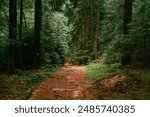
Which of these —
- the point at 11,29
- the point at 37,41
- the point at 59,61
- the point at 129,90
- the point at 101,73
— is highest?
the point at 11,29

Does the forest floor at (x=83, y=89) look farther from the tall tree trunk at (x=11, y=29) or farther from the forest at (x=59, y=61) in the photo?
the tall tree trunk at (x=11, y=29)

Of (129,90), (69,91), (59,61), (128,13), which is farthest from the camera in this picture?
(59,61)

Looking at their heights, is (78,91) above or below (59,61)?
below

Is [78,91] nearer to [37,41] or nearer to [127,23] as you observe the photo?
[127,23]

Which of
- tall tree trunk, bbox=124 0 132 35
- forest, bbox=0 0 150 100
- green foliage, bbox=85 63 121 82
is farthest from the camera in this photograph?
tall tree trunk, bbox=124 0 132 35

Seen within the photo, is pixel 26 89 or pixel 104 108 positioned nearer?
pixel 104 108

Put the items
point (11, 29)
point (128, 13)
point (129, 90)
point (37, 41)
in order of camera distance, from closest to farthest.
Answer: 1. point (129, 90)
2. point (11, 29)
3. point (128, 13)
4. point (37, 41)

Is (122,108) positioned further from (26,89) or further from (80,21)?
(80,21)

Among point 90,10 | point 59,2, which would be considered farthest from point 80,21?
point 59,2

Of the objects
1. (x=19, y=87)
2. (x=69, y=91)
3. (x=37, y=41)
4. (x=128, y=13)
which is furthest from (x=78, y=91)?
(x=37, y=41)

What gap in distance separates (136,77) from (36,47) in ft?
31.4

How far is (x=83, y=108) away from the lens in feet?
28.1

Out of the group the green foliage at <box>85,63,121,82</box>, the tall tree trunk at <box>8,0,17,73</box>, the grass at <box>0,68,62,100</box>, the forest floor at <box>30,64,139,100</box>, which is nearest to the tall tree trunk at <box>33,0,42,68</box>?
the tall tree trunk at <box>8,0,17,73</box>

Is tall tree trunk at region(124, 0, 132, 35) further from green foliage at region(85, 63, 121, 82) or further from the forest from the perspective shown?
green foliage at region(85, 63, 121, 82)
